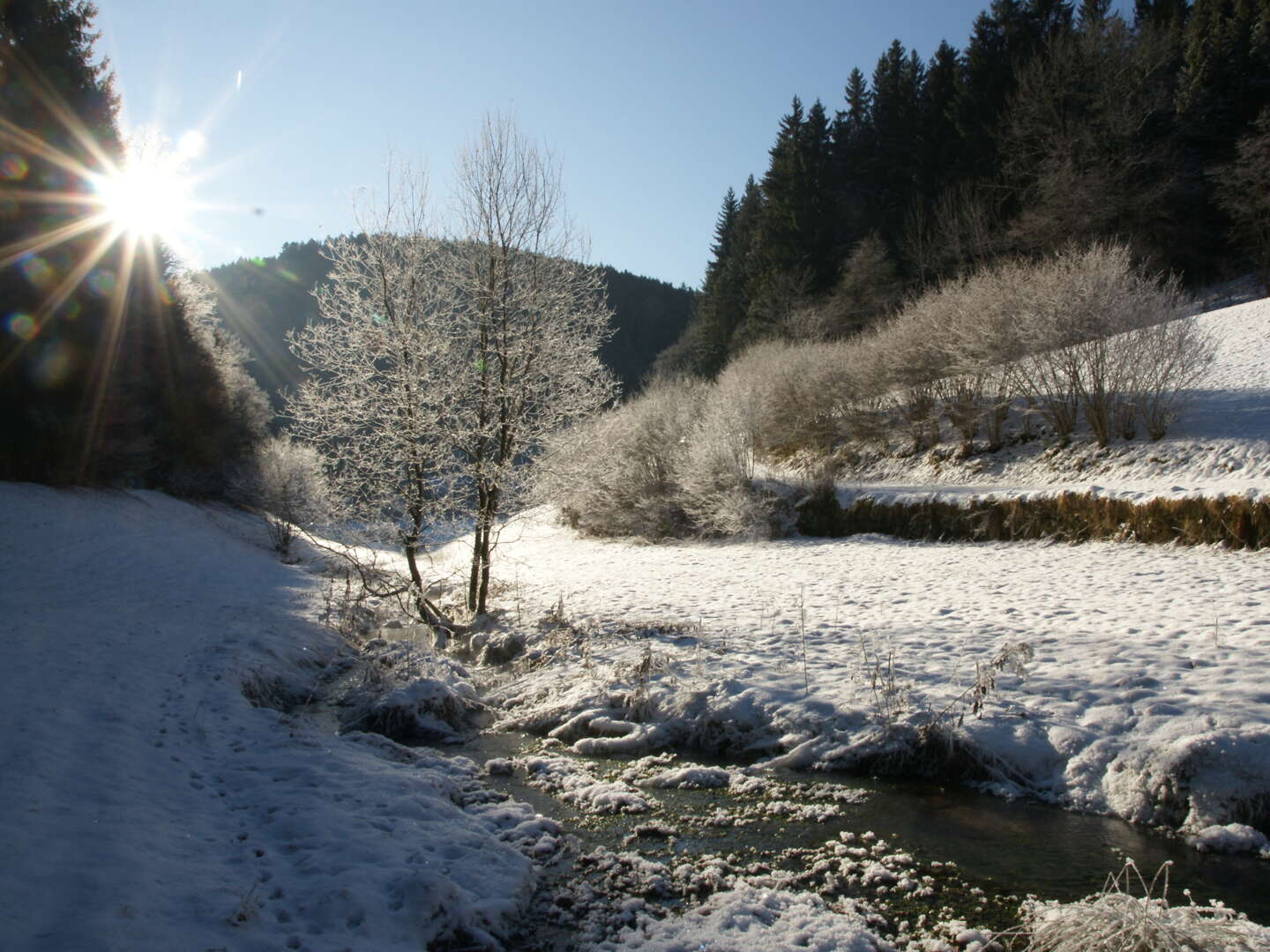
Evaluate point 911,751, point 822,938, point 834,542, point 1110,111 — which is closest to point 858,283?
point 1110,111

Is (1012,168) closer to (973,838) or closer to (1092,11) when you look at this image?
(1092,11)

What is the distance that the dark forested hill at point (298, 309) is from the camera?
78188mm

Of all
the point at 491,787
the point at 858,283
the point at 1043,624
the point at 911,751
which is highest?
the point at 858,283

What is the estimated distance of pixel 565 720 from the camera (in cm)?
795

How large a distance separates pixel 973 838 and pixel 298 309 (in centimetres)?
9980

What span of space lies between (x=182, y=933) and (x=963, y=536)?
17540mm

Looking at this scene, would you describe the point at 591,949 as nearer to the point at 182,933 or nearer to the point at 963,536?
the point at 182,933

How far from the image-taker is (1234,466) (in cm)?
1391

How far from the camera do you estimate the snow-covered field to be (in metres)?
3.91

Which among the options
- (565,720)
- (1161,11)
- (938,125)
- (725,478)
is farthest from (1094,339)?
(1161,11)

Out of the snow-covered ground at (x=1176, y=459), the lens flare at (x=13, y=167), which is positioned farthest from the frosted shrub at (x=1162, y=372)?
the lens flare at (x=13, y=167)

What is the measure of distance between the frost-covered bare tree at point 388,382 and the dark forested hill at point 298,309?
6082 cm

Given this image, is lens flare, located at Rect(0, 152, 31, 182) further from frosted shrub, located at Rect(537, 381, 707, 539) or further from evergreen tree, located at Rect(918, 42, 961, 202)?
evergreen tree, located at Rect(918, 42, 961, 202)

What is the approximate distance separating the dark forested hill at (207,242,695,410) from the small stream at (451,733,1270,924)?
68.4 metres
